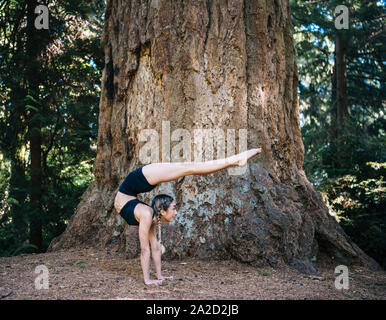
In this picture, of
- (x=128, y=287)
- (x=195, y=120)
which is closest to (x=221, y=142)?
(x=195, y=120)

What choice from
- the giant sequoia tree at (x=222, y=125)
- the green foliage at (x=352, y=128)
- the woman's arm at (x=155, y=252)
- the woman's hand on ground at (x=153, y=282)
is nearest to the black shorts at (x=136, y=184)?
the woman's arm at (x=155, y=252)

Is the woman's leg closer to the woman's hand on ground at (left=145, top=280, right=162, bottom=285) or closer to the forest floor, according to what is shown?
the woman's hand on ground at (left=145, top=280, right=162, bottom=285)

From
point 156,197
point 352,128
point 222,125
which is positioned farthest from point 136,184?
point 352,128

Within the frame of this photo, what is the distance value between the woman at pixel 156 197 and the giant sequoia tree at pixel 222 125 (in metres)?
1.46

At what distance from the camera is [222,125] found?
6.85 metres

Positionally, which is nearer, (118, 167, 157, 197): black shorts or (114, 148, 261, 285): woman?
(114, 148, 261, 285): woman

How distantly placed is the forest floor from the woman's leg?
4.44 ft

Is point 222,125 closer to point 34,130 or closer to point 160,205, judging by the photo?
point 160,205

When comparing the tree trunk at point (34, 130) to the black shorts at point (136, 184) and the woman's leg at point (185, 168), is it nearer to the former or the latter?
the black shorts at point (136, 184)

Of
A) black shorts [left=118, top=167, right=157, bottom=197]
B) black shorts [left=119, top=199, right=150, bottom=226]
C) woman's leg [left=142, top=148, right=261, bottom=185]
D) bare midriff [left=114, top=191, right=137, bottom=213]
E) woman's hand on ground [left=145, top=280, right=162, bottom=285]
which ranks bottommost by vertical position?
woman's hand on ground [left=145, top=280, right=162, bottom=285]

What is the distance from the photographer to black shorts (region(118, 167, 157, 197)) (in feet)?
16.6


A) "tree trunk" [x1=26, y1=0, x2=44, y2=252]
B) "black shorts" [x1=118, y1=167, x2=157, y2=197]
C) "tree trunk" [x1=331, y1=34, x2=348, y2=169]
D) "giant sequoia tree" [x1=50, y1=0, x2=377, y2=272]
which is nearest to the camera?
"black shorts" [x1=118, y1=167, x2=157, y2=197]

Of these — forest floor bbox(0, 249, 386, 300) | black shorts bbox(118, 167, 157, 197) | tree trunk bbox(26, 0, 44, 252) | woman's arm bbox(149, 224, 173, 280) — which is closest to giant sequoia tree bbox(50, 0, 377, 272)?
forest floor bbox(0, 249, 386, 300)

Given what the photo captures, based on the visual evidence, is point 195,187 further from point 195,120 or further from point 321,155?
point 321,155
